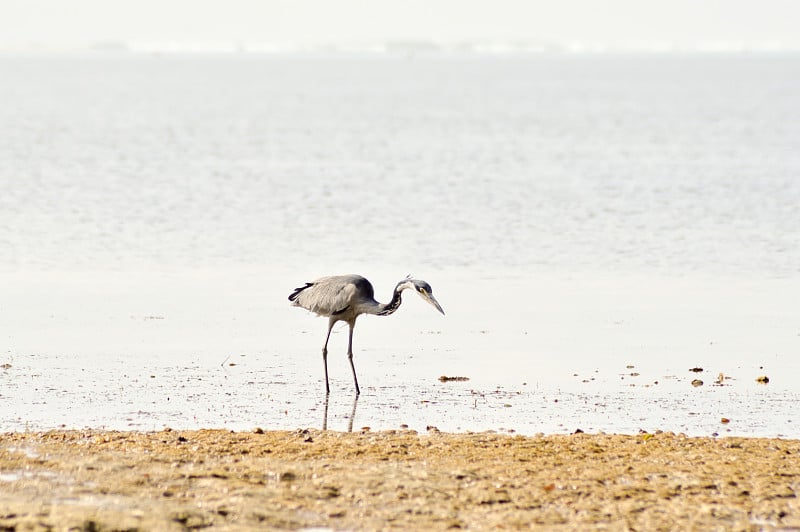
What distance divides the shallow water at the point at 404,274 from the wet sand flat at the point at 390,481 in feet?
3.65

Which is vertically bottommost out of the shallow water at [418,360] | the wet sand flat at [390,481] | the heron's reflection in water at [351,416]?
the wet sand flat at [390,481]

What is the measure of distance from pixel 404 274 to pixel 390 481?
40.2 feet

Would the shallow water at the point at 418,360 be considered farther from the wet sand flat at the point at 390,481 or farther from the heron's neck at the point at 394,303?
the wet sand flat at the point at 390,481

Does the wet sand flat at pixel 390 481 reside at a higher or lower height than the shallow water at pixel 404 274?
lower

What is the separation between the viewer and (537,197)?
34.7 meters

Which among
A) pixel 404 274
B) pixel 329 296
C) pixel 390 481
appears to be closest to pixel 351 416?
pixel 329 296

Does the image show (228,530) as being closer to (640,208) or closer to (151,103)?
(640,208)

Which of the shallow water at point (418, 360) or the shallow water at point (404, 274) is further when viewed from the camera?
the shallow water at point (404, 274)

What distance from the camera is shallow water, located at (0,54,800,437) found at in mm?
12805

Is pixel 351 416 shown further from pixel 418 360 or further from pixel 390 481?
pixel 390 481

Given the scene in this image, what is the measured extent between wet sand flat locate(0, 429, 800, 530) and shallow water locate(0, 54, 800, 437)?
3.65 feet

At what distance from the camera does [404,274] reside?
21.4 metres

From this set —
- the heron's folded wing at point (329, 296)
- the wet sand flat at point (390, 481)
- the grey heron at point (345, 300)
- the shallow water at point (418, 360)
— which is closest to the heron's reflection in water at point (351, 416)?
the shallow water at point (418, 360)

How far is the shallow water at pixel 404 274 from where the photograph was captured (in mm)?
12805
